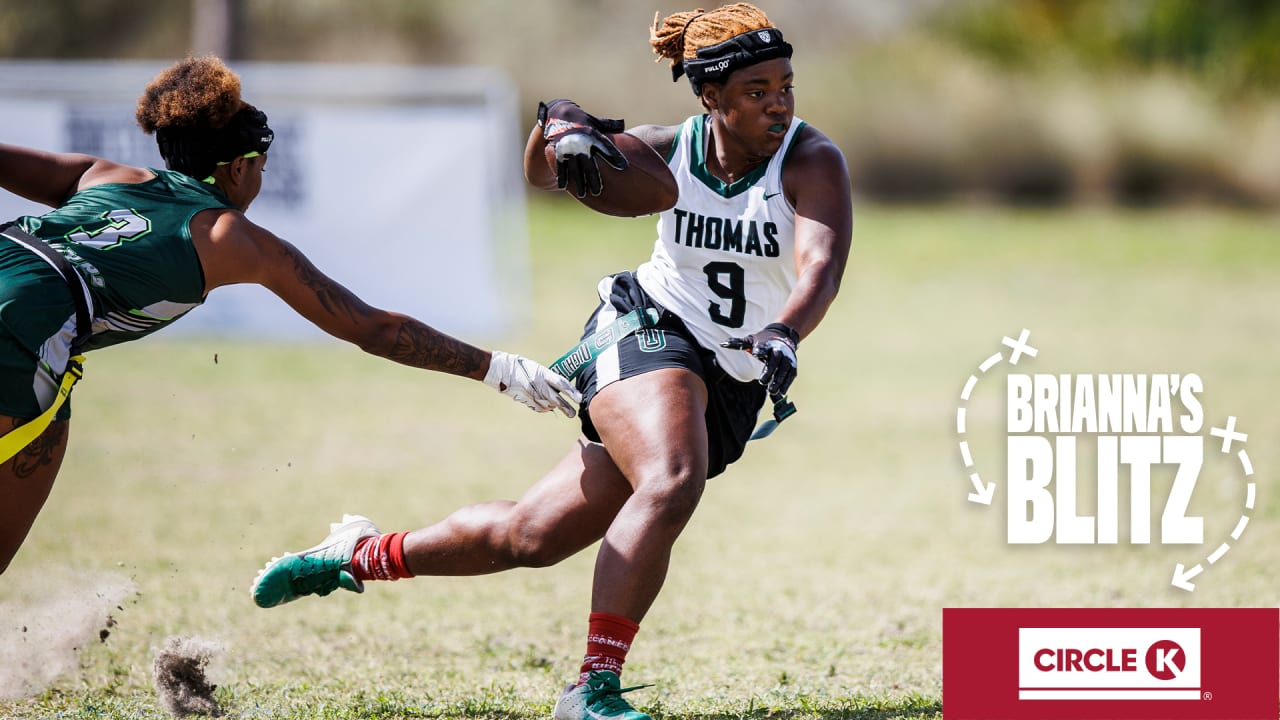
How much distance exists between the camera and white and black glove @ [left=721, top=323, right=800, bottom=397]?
13.8 feet

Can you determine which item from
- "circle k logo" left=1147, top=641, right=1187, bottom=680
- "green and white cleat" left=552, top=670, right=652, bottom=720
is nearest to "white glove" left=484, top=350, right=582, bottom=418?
"green and white cleat" left=552, top=670, right=652, bottom=720

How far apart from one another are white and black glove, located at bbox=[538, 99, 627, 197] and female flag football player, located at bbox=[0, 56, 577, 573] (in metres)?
0.62

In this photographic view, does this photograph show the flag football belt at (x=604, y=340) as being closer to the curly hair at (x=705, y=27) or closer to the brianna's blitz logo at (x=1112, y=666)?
the curly hair at (x=705, y=27)

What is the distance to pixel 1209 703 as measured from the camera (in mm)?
4734

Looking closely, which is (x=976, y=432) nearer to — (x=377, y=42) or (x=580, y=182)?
Answer: (x=580, y=182)

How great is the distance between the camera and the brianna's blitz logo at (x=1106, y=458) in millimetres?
8477

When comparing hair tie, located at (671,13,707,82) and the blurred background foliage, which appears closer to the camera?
hair tie, located at (671,13,707,82)

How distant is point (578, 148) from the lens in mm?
4645

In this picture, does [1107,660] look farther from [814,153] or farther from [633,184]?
[633,184]

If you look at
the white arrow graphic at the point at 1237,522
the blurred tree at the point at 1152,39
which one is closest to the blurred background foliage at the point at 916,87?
the blurred tree at the point at 1152,39

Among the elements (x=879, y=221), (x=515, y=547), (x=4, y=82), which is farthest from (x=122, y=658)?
(x=879, y=221)

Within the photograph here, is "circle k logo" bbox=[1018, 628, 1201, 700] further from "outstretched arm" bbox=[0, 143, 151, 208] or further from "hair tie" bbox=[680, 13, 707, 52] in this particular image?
"outstretched arm" bbox=[0, 143, 151, 208]

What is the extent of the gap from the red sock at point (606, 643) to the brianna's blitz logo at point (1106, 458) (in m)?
3.71

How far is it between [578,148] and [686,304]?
693mm
